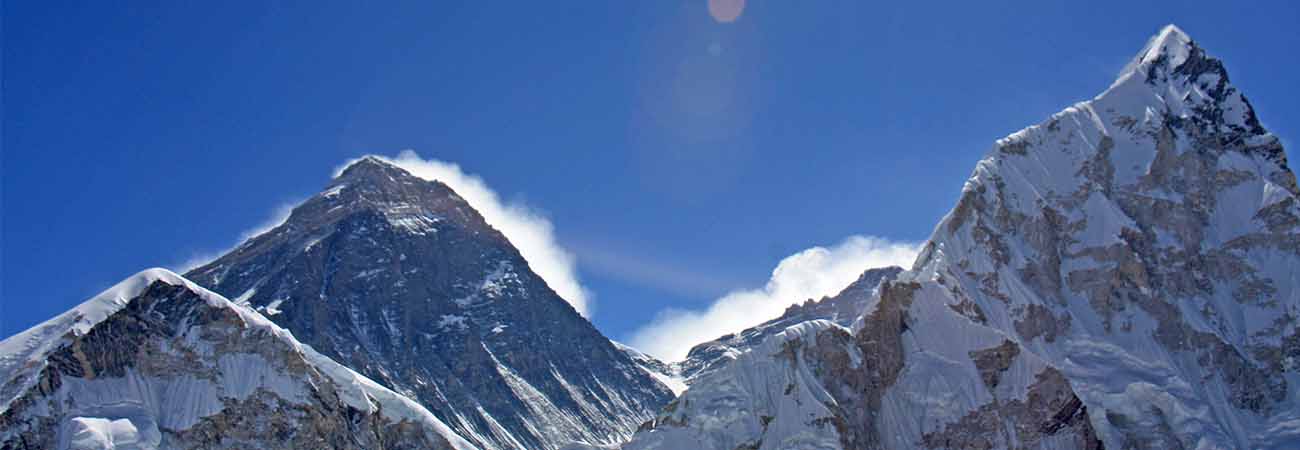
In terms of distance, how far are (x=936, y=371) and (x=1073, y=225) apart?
88.8ft

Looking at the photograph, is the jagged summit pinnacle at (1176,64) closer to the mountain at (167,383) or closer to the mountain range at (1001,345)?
the mountain range at (1001,345)

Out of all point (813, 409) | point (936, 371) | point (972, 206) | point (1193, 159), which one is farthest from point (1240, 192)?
point (813, 409)

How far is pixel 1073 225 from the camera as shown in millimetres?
140375

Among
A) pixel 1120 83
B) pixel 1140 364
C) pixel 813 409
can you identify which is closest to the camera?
pixel 813 409

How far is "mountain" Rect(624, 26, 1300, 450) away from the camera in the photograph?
396ft

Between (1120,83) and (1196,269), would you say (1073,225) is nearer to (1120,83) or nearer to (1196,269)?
(1196,269)

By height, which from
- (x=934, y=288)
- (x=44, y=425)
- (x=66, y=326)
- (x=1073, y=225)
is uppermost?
(x=1073, y=225)

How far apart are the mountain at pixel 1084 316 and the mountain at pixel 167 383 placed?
30.1 m

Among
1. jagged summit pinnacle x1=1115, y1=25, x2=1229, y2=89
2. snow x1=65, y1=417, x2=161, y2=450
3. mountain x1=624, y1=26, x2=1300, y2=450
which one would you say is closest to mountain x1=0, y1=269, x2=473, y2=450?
snow x1=65, y1=417, x2=161, y2=450

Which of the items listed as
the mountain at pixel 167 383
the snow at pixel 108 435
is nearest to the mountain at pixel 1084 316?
the mountain at pixel 167 383

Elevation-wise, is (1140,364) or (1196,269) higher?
(1196,269)

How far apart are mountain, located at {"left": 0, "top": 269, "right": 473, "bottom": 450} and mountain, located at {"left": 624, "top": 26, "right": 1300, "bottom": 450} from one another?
1185 inches

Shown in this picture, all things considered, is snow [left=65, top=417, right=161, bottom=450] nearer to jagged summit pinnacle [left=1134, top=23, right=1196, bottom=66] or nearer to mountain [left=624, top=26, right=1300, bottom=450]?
mountain [left=624, top=26, right=1300, bottom=450]

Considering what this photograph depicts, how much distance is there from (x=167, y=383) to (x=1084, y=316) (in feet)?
297
